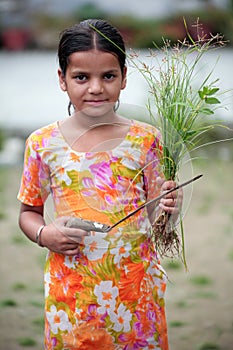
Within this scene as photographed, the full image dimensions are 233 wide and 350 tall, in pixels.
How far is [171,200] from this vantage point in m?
2.27

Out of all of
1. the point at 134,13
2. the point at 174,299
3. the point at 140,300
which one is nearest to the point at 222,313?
the point at 174,299

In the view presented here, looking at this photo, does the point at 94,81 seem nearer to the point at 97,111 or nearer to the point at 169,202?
the point at 97,111

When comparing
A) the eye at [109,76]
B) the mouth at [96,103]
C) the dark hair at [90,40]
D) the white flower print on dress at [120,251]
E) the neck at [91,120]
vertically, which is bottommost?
the white flower print on dress at [120,251]

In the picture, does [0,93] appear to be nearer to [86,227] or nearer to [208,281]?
[208,281]

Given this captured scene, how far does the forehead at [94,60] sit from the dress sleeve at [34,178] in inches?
10.8

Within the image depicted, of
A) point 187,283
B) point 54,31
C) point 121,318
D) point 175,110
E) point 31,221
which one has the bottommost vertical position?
point 121,318

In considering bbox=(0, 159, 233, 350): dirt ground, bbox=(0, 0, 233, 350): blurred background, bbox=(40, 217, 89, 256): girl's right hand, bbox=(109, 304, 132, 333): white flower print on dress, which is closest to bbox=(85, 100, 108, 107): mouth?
bbox=(0, 0, 233, 350): blurred background

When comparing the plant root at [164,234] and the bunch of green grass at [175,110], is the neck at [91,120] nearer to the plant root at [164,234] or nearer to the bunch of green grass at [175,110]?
the bunch of green grass at [175,110]

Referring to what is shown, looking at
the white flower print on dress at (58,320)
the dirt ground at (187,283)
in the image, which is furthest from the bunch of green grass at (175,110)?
the dirt ground at (187,283)

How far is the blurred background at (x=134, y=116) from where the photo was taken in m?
4.16

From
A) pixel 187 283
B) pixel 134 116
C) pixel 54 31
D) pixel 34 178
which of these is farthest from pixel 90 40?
pixel 54 31

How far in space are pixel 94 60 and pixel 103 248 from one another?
53 centimetres

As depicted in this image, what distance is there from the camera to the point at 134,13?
11297mm

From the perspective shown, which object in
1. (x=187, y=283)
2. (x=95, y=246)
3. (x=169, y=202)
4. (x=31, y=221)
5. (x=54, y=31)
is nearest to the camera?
(x=169, y=202)
